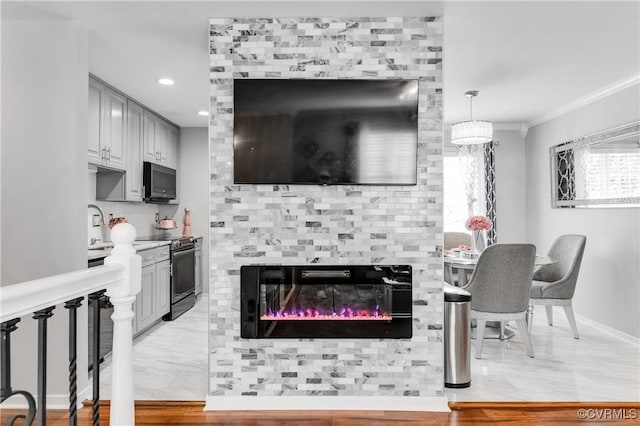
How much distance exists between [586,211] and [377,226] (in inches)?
127

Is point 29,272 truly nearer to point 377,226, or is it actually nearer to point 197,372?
point 197,372

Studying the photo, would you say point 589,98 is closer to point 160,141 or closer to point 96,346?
point 160,141

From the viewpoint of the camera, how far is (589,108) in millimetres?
4703

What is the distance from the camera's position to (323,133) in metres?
2.73

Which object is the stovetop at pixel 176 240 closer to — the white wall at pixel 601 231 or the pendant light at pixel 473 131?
the pendant light at pixel 473 131

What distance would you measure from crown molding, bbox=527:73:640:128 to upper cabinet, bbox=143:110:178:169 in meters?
4.72

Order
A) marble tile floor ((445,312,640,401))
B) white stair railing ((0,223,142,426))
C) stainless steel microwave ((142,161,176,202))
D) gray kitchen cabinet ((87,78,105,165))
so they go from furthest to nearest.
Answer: stainless steel microwave ((142,161,176,202))
gray kitchen cabinet ((87,78,105,165))
marble tile floor ((445,312,640,401))
white stair railing ((0,223,142,426))

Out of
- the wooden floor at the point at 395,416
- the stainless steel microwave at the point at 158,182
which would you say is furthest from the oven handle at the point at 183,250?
the wooden floor at the point at 395,416

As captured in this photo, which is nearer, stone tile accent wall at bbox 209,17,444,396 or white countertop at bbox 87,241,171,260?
stone tile accent wall at bbox 209,17,444,396

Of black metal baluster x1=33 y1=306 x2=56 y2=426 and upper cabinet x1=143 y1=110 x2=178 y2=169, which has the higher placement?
upper cabinet x1=143 y1=110 x2=178 y2=169

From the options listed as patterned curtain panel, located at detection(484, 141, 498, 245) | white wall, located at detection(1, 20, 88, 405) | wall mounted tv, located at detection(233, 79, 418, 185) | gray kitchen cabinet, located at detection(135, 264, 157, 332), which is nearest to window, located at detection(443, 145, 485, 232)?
patterned curtain panel, located at detection(484, 141, 498, 245)

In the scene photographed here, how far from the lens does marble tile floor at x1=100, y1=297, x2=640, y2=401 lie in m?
2.91

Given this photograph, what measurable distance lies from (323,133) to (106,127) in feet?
7.87

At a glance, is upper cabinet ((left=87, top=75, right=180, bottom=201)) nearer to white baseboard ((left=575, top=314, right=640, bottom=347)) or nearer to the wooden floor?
the wooden floor
